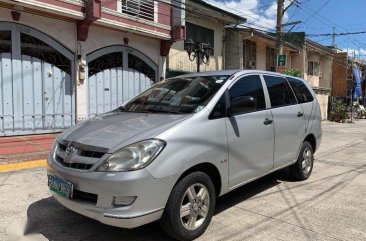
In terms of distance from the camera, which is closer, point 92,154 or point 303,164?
point 92,154

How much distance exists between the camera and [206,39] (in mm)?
18938

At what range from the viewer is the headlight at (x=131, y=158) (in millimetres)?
3469

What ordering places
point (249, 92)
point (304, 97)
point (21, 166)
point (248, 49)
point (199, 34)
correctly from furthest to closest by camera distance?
point (248, 49) < point (199, 34) < point (21, 166) < point (304, 97) < point (249, 92)

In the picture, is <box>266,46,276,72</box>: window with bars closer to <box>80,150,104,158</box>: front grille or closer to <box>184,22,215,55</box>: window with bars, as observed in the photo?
<box>184,22,215,55</box>: window with bars

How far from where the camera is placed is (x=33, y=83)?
10.8 m

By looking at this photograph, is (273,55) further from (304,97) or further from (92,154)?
(92,154)

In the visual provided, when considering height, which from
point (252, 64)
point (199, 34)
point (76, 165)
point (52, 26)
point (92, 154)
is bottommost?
point (76, 165)

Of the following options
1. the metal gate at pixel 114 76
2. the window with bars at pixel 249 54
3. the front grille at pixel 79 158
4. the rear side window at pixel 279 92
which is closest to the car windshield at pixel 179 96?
the rear side window at pixel 279 92

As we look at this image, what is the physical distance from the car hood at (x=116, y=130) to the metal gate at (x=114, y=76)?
332 inches

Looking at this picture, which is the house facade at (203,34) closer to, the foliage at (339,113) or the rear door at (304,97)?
the rear door at (304,97)

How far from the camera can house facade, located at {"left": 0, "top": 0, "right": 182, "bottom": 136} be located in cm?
1021

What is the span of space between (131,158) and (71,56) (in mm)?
9110

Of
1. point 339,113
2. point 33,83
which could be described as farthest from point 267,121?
point 339,113

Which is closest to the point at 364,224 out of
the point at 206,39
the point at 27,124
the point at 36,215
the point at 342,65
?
the point at 36,215
